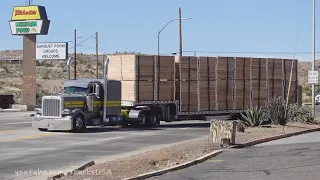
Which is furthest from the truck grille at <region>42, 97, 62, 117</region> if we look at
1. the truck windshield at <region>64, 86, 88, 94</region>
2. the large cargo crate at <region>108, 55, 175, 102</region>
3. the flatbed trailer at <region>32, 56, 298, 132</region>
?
the large cargo crate at <region>108, 55, 175, 102</region>

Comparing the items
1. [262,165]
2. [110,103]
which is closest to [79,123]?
A: [110,103]

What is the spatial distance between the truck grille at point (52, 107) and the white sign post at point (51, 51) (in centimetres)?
3254

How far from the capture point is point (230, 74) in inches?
1289

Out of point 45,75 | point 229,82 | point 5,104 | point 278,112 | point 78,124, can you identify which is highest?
point 45,75

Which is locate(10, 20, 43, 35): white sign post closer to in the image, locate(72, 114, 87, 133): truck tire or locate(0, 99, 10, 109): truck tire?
locate(0, 99, 10, 109): truck tire

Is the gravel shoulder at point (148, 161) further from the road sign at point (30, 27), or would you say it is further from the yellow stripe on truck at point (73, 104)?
the road sign at point (30, 27)

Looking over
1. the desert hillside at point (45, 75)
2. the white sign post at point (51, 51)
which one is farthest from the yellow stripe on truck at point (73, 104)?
the desert hillside at point (45, 75)

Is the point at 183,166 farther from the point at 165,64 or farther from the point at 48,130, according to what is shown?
the point at 165,64

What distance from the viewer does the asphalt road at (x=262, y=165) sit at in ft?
40.5

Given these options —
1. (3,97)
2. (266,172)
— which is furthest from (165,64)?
(3,97)

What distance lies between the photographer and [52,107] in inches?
999

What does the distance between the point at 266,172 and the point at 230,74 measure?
66.1ft

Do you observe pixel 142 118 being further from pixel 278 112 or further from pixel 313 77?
pixel 313 77

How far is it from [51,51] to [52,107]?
33586mm
